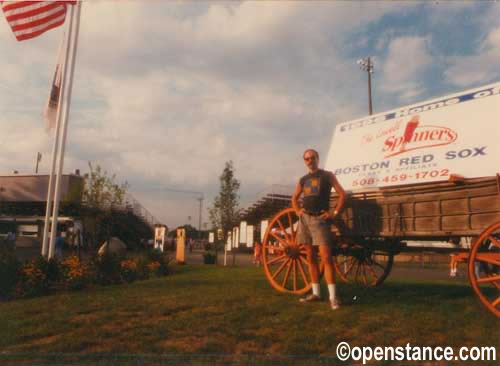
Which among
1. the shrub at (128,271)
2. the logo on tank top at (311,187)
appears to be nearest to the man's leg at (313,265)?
the logo on tank top at (311,187)

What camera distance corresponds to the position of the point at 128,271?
9.92 metres

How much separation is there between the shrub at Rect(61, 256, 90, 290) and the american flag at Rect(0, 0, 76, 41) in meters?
4.80

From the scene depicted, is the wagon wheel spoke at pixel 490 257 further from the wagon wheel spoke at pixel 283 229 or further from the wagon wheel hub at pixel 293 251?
the wagon wheel spoke at pixel 283 229

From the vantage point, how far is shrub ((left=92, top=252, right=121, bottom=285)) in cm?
912

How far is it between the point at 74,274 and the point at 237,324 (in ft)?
16.8

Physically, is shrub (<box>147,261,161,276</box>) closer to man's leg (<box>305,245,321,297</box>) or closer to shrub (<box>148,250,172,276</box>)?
shrub (<box>148,250,172,276</box>)

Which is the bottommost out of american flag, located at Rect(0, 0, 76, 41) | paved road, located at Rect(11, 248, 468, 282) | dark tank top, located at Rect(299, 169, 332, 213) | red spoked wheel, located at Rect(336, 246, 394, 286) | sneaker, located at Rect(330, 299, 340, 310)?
sneaker, located at Rect(330, 299, 340, 310)

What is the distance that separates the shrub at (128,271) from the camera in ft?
31.8

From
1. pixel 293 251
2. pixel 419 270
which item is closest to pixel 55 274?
pixel 293 251

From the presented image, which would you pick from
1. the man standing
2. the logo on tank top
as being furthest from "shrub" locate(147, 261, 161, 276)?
the logo on tank top

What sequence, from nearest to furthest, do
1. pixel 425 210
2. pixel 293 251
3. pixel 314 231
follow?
pixel 425 210 → pixel 314 231 → pixel 293 251

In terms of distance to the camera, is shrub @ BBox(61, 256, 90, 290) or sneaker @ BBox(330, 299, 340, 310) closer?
sneaker @ BBox(330, 299, 340, 310)

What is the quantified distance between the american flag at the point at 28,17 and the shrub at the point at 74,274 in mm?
4804

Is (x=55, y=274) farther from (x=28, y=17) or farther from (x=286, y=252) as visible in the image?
(x=28, y=17)
